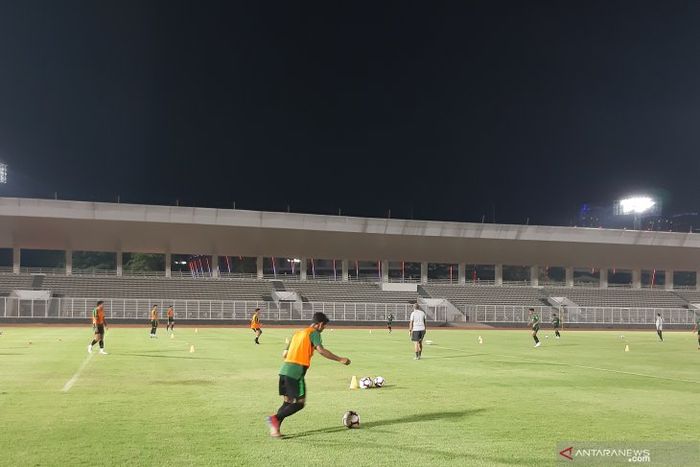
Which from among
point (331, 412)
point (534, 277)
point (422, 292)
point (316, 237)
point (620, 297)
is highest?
point (316, 237)

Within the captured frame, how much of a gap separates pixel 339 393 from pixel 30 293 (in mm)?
54087

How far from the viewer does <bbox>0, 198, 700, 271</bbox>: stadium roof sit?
203 feet

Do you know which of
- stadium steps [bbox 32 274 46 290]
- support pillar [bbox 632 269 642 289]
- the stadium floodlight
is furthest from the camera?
the stadium floodlight

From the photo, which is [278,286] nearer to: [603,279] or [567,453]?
[603,279]

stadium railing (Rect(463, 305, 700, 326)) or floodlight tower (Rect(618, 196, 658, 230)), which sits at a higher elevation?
floodlight tower (Rect(618, 196, 658, 230))

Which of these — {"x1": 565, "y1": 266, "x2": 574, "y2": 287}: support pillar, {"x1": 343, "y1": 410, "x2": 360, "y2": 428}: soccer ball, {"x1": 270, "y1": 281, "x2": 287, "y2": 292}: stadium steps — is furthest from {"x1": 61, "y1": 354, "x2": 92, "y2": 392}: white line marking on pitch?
{"x1": 565, "y1": 266, "x2": 574, "y2": 287}: support pillar

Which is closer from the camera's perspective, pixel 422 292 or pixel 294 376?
pixel 294 376

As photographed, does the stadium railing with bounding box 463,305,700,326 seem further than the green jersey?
Yes

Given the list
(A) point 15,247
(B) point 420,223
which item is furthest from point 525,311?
(A) point 15,247

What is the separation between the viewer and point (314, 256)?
74875 millimetres

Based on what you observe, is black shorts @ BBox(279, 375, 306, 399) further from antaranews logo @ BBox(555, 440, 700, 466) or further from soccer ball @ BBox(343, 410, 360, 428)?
antaranews logo @ BBox(555, 440, 700, 466)

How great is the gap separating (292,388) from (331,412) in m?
2.29

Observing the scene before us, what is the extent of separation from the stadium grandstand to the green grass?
3952 cm

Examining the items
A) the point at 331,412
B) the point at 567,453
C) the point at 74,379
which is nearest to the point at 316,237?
the point at 74,379
